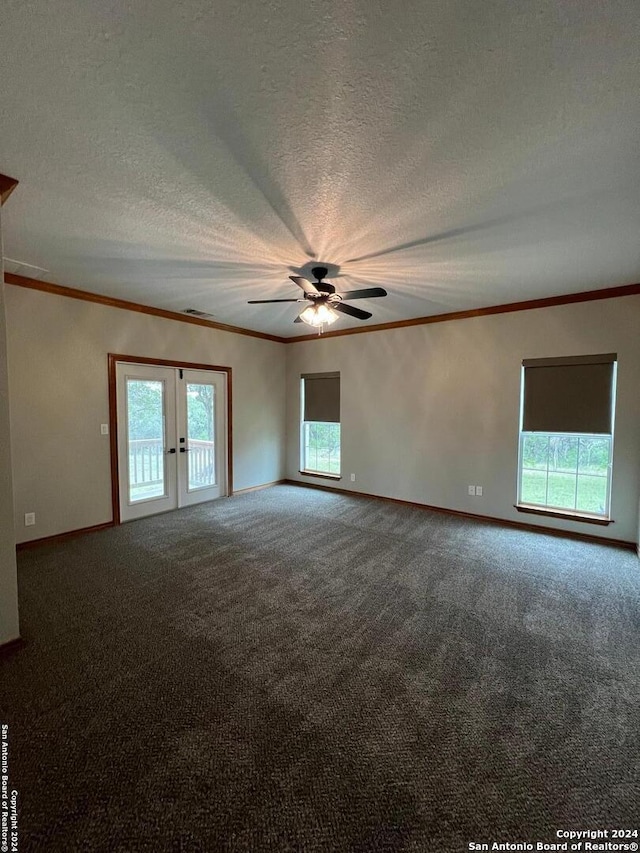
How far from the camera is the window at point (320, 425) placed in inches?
235

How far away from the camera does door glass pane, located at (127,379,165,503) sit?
448cm

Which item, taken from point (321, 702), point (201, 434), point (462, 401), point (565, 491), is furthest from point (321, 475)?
point (321, 702)

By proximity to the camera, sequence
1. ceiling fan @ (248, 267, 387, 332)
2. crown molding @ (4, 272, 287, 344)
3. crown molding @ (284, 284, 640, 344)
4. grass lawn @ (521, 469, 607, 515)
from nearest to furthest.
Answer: ceiling fan @ (248, 267, 387, 332) < crown molding @ (4, 272, 287, 344) < crown molding @ (284, 284, 640, 344) < grass lawn @ (521, 469, 607, 515)

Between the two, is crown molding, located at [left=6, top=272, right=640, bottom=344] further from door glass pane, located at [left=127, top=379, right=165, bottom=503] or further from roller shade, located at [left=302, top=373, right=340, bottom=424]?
door glass pane, located at [left=127, top=379, right=165, bottom=503]

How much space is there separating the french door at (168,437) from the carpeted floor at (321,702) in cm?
133

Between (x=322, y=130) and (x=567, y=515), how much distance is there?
14.4 feet

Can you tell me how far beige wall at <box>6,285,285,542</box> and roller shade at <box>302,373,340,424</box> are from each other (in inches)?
81.5

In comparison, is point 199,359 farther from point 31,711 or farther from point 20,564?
point 31,711

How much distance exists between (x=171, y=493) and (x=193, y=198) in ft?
12.6

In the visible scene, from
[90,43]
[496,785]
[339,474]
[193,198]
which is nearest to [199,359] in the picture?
[339,474]

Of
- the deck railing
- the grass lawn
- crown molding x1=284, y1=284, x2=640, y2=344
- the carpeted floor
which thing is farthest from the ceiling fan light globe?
the grass lawn

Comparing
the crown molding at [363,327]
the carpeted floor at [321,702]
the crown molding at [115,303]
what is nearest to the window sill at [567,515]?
the carpeted floor at [321,702]

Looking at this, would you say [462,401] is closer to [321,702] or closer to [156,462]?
[321,702]

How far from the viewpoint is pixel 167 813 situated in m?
1.29
